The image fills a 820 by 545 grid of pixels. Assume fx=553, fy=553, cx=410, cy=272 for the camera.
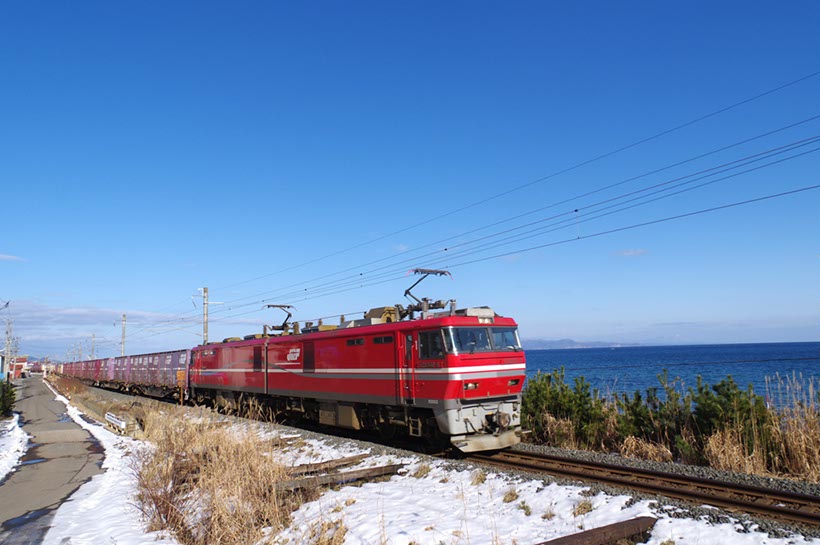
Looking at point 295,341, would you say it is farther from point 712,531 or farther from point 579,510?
point 712,531

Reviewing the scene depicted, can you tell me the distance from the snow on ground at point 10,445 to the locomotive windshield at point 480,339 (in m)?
11.6

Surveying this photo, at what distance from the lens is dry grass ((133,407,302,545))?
812 centimetres

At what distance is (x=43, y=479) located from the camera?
13547mm

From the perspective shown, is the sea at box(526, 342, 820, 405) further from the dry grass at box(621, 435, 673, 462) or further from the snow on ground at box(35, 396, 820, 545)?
the snow on ground at box(35, 396, 820, 545)

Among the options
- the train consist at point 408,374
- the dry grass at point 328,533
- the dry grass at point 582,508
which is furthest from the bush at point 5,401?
the dry grass at point 582,508

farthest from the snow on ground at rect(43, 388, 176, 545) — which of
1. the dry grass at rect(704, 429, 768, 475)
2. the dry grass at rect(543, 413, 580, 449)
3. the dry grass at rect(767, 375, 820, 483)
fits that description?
the dry grass at rect(767, 375, 820, 483)

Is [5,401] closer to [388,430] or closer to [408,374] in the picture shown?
[388,430]

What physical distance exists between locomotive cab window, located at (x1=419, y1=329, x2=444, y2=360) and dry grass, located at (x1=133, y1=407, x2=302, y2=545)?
158 inches

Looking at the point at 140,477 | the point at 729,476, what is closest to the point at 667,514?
the point at 729,476

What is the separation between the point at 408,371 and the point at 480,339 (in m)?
1.88

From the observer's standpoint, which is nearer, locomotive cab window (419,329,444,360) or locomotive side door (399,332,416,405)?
locomotive cab window (419,329,444,360)

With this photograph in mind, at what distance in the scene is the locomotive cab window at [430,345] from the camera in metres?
12.4

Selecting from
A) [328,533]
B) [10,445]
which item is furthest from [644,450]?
[10,445]

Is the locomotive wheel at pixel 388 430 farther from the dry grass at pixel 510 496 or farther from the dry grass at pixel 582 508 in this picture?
the dry grass at pixel 582 508
